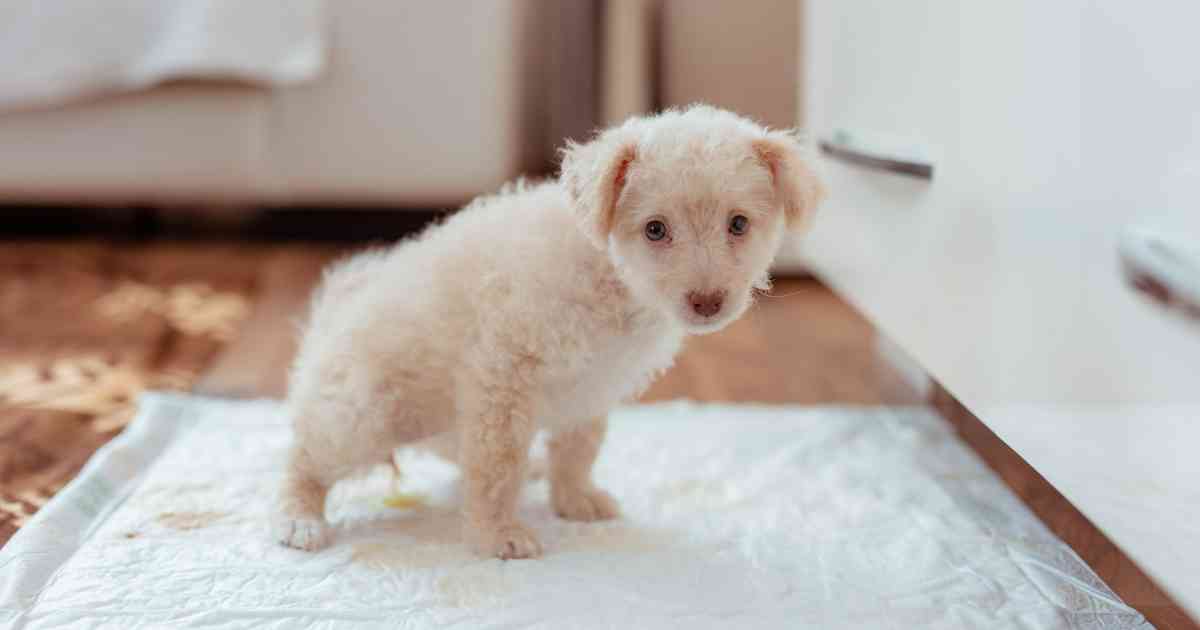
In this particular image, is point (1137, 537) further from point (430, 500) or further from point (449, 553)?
point (430, 500)

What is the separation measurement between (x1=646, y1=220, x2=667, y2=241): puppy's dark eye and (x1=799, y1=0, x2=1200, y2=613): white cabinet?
1.21 ft

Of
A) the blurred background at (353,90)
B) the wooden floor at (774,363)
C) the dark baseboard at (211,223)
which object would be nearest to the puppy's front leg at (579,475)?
the wooden floor at (774,363)

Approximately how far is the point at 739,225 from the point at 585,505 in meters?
0.44

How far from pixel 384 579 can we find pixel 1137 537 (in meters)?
0.74

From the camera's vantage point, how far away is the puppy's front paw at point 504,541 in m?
1.35

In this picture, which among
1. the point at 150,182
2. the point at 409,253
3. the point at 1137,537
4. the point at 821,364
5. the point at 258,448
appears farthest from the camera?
the point at 150,182

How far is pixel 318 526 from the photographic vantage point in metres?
1.39

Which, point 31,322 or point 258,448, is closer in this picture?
point 258,448

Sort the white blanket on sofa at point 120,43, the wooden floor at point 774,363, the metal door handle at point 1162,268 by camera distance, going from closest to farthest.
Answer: the metal door handle at point 1162,268, the wooden floor at point 774,363, the white blanket on sofa at point 120,43

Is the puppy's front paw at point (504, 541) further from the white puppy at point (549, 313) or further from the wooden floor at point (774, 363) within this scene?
the wooden floor at point (774, 363)

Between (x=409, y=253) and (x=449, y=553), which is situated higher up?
(x=409, y=253)

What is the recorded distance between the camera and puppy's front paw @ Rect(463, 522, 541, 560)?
1354 millimetres

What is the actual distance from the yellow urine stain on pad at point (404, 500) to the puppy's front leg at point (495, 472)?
0.18m

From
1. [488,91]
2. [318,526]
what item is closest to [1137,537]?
[318,526]
